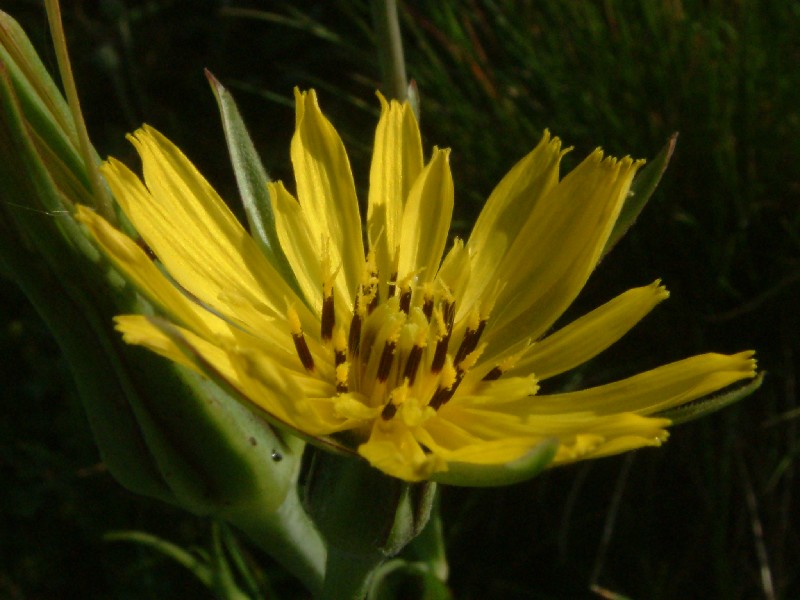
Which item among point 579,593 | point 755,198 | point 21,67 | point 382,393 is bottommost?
point 579,593

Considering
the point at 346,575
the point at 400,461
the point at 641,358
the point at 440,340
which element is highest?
the point at 641,358

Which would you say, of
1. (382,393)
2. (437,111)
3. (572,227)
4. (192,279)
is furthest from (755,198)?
(192,279)

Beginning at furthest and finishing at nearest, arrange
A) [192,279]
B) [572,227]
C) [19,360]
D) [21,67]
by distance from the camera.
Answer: [19,360] → [572,227] → [192,279] → [21,67]

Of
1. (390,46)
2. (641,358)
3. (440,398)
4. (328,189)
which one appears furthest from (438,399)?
(641,358)

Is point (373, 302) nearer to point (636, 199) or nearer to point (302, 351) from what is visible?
point (302, 351)

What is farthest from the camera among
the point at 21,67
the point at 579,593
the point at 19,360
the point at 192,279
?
the point at 19,360

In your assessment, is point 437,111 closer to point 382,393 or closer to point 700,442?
point 700,442

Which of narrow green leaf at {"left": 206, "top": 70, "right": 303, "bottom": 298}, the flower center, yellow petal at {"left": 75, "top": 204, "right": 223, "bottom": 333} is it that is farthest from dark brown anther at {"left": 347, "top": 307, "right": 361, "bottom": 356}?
yellow petal at {"left": 75, "top": 204, "right": 223, "bottom": 333}
